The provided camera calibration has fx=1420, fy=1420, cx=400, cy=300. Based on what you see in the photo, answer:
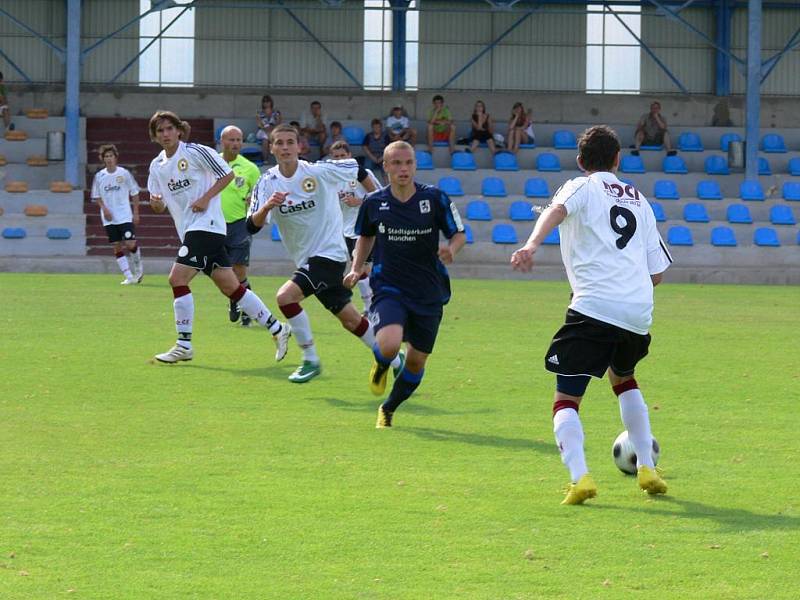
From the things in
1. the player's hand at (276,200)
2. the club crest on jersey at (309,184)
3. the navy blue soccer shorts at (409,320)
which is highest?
the club crest on jersey at (309,184)

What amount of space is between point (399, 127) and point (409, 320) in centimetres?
2297

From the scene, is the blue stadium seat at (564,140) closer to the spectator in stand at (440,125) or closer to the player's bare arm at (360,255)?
the spectator in stand at (440,125)

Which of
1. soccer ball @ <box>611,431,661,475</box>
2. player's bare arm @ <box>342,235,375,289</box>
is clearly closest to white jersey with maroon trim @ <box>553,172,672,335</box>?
soccer ball @ <box>611,431,661,475</box>

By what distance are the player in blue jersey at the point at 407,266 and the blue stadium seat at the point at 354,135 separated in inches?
923

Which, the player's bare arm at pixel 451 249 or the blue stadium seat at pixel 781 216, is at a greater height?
the blue stadium seat at pixel 781 216

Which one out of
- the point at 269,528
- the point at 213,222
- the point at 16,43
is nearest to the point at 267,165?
the point at 16,43

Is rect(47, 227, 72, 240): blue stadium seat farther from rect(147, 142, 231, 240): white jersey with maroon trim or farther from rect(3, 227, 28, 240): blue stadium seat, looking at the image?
rect(147, 142, 231, 240): white jersey with maroon trim

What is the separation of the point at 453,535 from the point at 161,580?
4.55ft

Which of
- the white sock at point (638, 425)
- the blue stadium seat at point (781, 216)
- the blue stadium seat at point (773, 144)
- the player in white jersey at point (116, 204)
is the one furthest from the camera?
the blue stadium seat at point (773, 144)

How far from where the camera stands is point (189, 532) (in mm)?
6148

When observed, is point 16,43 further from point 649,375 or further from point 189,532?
point 189,532

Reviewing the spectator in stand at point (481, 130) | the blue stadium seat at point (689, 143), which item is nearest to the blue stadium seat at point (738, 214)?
the blue stadium seat at point (689, 143)

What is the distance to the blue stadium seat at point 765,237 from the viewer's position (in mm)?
30078

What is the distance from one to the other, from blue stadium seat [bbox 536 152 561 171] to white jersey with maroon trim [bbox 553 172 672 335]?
83.4ft
